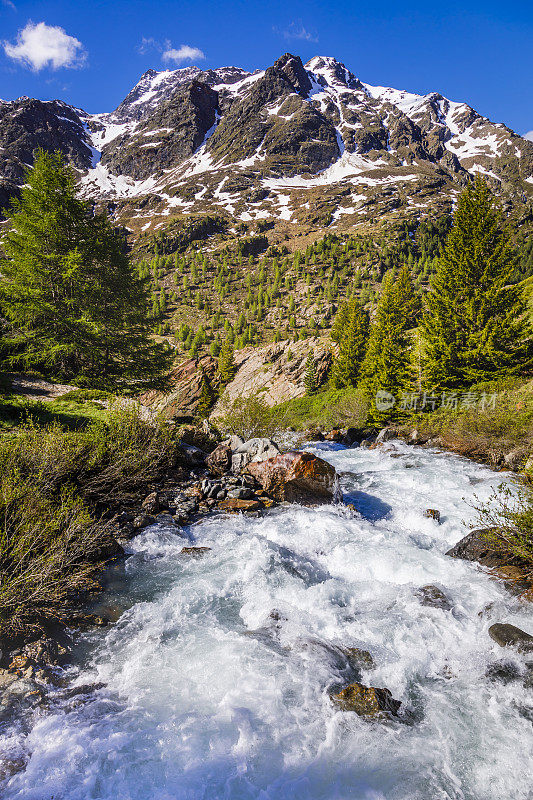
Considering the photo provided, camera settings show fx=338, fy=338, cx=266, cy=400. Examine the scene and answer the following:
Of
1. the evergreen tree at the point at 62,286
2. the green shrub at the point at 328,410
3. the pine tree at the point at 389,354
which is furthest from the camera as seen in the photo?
the green shrub at the point at 328,410

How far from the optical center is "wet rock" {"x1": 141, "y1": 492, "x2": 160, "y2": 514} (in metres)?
9.55

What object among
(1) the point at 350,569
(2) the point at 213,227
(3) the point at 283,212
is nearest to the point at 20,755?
(1) the point at 350,569

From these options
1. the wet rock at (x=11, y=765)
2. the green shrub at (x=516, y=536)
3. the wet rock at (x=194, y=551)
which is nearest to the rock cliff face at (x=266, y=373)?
the wet rock at (x=194, y=551)

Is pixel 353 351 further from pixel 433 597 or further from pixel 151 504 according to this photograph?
pixel 433 597

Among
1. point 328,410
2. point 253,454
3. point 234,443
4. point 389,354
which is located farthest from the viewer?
point 328,410

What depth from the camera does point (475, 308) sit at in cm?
2259

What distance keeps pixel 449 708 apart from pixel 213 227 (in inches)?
6130

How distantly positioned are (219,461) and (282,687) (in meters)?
8.64

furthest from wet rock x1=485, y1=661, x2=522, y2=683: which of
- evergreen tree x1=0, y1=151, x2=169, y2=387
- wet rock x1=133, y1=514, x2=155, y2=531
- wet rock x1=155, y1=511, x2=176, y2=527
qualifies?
evergreen tree x1=0, y1=151, x2=169, y2=387

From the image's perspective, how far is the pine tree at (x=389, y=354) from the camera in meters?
28.6

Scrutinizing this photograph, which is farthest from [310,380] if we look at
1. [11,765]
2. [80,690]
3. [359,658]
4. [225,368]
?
[11,765]

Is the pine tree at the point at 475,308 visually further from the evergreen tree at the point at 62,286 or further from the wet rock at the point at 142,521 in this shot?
the wet rock at the point at 142,521

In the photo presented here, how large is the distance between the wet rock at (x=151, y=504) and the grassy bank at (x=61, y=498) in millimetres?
384

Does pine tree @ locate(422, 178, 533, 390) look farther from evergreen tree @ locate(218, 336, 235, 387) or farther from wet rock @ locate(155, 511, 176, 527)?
evergreen tree @ locate(218, 336, 235, 387)
